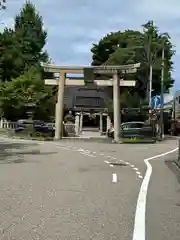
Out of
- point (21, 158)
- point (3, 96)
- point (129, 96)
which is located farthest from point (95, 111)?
point (21, 158)

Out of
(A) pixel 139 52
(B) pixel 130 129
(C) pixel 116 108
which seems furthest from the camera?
(A) pixel 139 52

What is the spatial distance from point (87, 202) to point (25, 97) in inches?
1987

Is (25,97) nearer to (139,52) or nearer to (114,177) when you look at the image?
(139,52)

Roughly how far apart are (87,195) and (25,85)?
1988 inches

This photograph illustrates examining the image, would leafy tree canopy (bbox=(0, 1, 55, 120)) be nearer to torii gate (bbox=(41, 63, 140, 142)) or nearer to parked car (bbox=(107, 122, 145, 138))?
torii gate (bbox=(41, 63, 140, 142))

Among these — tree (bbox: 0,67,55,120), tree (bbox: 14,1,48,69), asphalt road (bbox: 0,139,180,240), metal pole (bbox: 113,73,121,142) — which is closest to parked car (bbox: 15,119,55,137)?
metal pole (bbox: 113,73,121,142)

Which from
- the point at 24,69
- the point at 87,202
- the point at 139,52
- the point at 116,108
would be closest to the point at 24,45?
the point at 24,69

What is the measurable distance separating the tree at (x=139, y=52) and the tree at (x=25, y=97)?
9463mm

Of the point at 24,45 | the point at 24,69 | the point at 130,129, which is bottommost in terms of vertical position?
the point at 130,129

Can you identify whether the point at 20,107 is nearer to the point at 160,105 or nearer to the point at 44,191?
the point at 160,105

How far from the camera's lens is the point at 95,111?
231 feet

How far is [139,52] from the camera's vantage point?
5900 centimetres

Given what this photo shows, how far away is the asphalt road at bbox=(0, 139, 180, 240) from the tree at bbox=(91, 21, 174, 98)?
3921 cm

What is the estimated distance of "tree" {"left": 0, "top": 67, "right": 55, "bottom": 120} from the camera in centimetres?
5988
